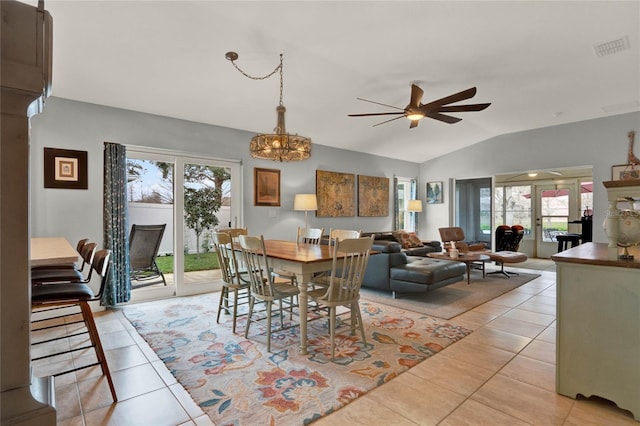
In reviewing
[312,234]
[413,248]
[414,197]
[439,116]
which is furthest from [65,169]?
[414,197]

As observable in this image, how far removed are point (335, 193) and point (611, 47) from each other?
4.32 metres

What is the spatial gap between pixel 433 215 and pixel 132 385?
7.42 meters

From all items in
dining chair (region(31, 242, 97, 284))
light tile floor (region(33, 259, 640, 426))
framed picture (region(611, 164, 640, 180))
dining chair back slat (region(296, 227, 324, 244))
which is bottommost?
light tile floor (region(33, 259, 640, 426))

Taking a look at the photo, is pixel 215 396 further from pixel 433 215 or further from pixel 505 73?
pixel 433 215

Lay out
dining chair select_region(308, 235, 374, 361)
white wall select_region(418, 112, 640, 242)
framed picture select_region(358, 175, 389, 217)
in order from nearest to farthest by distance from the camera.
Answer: dining chair select_region(308, 235, 374, 361), white wall select_region(418, 112, 640, 242), framed picture select_region(358, 175, 389, 217)

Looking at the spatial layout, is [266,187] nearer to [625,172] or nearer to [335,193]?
[335,193]

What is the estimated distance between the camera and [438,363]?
2.53 meters

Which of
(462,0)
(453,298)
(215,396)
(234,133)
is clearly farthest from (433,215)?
(215,396)

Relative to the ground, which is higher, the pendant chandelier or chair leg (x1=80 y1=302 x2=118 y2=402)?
the pendant chandelier

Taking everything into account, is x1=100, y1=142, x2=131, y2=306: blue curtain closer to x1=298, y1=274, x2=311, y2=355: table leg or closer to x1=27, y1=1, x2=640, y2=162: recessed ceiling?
x1=27, y1=1, x2=640, y2=162: recessed ceiling

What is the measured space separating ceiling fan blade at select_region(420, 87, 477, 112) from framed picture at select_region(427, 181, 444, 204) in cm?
464

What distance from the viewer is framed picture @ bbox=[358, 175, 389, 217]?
699 centimetres

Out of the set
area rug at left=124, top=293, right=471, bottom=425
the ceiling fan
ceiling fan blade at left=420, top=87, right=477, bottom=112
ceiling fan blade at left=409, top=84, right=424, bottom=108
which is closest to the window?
the ceiling fan

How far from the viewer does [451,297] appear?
443 cm
